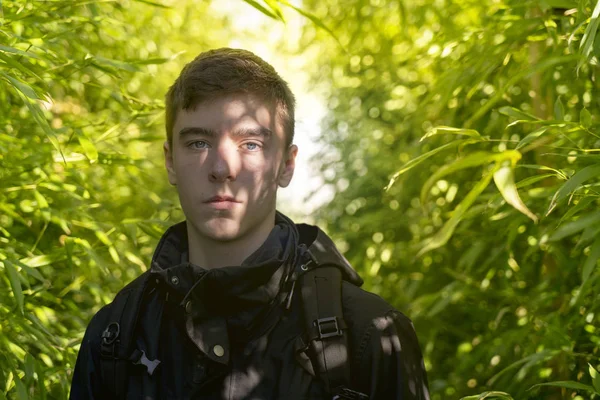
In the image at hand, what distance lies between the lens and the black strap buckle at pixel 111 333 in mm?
1693

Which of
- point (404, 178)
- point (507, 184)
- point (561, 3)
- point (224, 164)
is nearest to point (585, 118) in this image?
point (561, 3)

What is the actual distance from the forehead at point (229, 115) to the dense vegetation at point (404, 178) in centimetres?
20

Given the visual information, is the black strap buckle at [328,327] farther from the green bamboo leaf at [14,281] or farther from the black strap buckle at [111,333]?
the green bamboo leaf at [14,281]

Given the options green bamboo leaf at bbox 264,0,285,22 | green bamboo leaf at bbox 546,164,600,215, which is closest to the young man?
green bamboo leaf at bbox 264,0,285,22

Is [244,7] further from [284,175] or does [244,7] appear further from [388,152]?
[284,175]

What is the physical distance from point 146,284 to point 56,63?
0.75 meters

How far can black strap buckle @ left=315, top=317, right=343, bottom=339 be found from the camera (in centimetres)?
159

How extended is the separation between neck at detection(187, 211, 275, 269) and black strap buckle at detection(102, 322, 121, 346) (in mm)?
192

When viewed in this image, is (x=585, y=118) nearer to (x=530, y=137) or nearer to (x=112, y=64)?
(x=530, y=137)

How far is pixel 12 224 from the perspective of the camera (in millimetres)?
2701

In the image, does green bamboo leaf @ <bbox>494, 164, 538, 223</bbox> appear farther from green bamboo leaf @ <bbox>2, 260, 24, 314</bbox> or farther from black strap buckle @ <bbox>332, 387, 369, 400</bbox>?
green bamboo leaf @ <bbox>2, 260, 24, 314</bbox>

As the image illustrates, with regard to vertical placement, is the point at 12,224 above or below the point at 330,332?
above

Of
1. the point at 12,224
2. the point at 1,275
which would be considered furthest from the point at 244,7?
the point at 1,275

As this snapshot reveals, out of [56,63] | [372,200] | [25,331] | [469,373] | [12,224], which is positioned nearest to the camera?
[25,331]
